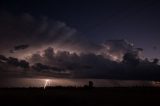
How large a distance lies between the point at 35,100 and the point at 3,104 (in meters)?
4.54

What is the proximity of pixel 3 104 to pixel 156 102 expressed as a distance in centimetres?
2077

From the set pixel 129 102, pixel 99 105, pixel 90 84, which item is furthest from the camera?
pixel 90 84

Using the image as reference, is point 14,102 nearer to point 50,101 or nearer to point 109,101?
point 50,101

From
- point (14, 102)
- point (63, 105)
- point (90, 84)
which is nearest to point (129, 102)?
point (63, 105)

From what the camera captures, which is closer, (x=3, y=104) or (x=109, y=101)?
(x=3, y=104)

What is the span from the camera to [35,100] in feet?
98.4

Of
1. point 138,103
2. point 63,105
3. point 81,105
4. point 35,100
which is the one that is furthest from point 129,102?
Answer: point 35,100

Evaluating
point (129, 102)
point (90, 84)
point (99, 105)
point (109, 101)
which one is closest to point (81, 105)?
point (99, 105)

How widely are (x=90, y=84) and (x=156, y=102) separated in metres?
24.5

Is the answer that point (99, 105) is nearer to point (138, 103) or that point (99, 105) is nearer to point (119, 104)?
point (119, 104)

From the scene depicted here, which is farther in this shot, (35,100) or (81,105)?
(35,100)

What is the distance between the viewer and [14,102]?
2836 cm

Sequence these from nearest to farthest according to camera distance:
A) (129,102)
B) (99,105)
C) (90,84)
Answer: (99,105), (129,102), (90,84)

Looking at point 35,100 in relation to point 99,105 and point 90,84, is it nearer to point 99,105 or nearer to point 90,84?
point 99,105
